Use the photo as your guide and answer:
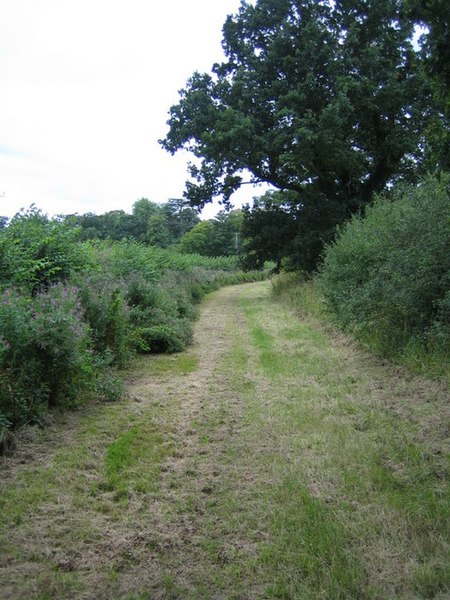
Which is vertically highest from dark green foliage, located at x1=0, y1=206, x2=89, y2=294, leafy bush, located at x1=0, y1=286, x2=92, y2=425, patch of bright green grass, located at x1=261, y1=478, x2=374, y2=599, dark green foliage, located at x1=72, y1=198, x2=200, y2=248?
dark green foliage, located at x1=72, y1=198, x2=200, y2=248

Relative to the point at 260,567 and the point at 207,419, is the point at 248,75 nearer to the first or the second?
the point at 207,419

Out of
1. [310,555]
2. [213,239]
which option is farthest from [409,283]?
[213,239]

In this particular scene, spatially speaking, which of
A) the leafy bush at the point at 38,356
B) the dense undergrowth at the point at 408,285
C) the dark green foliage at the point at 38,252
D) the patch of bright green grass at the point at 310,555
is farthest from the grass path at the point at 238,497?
the dark green foliage at the point at 38,252

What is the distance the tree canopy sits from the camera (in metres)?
21.4

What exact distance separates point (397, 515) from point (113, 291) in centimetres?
702

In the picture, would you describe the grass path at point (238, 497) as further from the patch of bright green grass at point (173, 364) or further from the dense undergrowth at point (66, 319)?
the patch of bright green grass at point (173, 364)

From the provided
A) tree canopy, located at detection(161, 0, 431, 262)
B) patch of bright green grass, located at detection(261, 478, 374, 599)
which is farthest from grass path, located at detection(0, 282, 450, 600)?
tree canopy, located at detection(161, 0, 431, 262)

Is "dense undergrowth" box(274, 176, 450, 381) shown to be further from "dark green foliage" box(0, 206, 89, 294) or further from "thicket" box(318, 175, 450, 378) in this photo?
"dark green foliage" box(0, 206, 89, 294)

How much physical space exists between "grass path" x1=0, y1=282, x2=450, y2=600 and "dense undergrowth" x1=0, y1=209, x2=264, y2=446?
0.48 meters

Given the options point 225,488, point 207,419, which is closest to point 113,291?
point 207,419

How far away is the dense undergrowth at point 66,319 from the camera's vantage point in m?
5.76

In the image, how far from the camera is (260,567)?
10.5 ft

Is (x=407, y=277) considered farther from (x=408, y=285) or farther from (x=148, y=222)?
(x=148, y=222)

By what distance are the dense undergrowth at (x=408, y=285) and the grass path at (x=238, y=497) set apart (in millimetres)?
852
